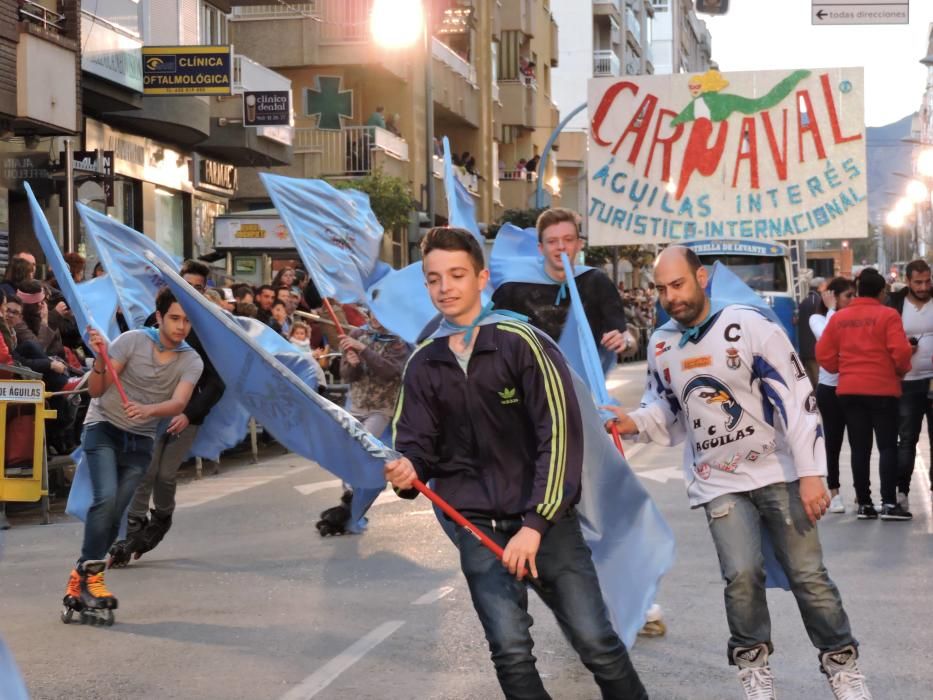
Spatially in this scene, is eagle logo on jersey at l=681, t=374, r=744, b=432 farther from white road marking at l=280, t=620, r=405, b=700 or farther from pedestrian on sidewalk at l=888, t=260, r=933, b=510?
pedestrian on sidewalk at l=888, t=260, r=933, b=510

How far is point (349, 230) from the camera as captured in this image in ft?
44.0

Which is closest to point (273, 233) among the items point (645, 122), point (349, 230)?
point (645, 122)

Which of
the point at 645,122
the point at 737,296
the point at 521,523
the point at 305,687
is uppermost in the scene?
the point at 645,122

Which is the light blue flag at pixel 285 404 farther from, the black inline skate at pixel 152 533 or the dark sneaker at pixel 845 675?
the black inline skate at pixel 152 533

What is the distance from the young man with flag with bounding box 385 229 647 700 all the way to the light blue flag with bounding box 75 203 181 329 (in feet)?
17.1

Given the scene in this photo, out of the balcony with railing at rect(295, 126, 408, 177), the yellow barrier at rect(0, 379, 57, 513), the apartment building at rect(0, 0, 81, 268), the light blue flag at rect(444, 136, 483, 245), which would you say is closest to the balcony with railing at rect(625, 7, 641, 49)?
the balcony with railing at rect(295, 126, 408, 177)

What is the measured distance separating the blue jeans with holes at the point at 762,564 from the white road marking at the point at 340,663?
72.3 inches

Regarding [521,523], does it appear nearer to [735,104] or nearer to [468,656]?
[468,656]

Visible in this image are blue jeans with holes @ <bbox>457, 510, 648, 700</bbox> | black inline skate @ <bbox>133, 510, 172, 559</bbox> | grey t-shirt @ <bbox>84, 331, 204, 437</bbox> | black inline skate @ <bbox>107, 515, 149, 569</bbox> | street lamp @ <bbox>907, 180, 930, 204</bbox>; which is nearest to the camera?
blue jeans with holes @ <bbox>457, 510, 648, 700</bbox>

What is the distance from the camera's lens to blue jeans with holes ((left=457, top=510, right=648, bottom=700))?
17.3 feet

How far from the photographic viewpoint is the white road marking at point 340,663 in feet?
23.2

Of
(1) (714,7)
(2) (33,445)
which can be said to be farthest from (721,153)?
(2) (33,445)

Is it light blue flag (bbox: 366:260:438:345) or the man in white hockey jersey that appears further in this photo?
light blue flag (bbox: 366:260:438:345)

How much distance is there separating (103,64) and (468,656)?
60.6 feet
